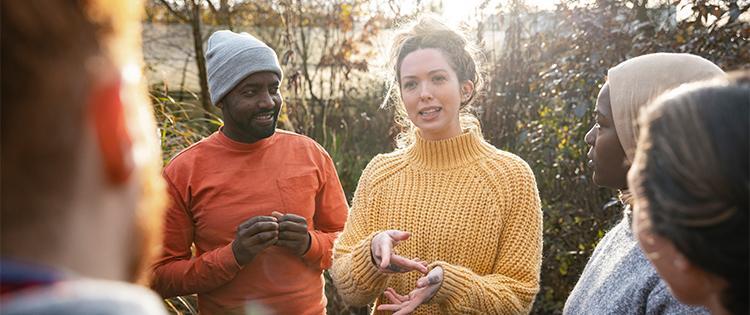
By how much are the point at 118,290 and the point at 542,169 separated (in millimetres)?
4435

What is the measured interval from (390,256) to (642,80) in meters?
0.94

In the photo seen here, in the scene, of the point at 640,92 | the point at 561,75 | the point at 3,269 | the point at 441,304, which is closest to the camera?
the point at 3,269

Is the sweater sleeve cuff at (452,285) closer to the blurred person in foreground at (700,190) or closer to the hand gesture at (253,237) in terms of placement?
the hand gesture at (253,237)

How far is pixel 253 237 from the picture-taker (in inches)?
113

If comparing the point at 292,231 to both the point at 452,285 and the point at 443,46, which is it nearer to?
the point at 452,285

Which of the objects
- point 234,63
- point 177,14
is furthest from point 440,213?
point 177,14

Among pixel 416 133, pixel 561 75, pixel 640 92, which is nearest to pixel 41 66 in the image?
pixel 640 92

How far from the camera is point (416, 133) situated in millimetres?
3059

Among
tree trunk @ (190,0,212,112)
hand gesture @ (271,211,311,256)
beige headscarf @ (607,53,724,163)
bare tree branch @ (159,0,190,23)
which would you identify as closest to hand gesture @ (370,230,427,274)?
hand gesture @ (271,211,311,256)

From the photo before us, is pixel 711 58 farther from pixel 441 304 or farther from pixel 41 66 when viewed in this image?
pixel 41 66

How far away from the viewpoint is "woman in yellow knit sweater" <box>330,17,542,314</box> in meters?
2.64

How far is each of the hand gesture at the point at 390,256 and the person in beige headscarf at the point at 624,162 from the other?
1.68ft

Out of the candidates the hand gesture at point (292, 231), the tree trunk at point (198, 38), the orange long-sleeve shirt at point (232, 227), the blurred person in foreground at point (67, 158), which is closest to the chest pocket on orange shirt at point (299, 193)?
the orange long-sleeve shirt at point (232, 227)

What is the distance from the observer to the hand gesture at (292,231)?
2969 millimetres
